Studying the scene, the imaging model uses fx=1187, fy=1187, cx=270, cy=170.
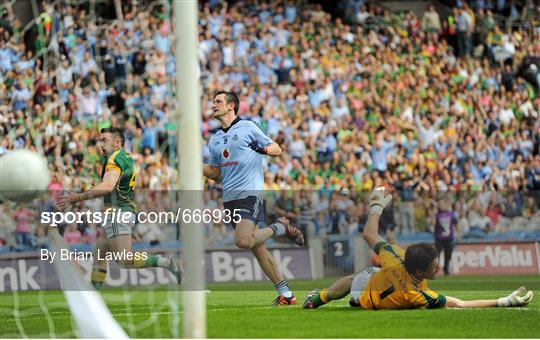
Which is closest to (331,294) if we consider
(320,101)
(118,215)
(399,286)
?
(399,286)

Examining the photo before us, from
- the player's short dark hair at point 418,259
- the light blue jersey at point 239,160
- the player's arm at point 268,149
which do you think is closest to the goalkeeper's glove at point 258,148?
the player's arm at point 268,149

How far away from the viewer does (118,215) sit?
13258 mm

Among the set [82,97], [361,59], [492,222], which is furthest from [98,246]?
[361,59]

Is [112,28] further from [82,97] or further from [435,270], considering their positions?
[435,270]

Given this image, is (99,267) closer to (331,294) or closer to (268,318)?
(268,318)

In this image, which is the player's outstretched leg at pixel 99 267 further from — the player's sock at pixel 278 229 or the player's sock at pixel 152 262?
the player's sock at pixel 278 229

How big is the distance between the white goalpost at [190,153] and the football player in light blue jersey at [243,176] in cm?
402

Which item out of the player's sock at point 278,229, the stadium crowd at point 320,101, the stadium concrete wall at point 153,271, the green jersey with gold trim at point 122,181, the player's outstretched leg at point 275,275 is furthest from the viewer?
the stadium crowd at point 320,101

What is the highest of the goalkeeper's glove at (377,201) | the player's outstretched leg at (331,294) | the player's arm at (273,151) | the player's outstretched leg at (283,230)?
the player's arm at (273,151)

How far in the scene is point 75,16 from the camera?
23.2m

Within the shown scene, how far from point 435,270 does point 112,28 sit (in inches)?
513

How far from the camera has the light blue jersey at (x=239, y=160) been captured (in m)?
13.6

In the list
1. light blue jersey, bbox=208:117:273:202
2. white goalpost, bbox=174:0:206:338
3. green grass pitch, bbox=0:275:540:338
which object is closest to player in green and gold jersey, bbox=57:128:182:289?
green grass pitch, bbox=0:275:540:338

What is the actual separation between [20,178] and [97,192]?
89.9 inches
